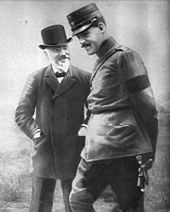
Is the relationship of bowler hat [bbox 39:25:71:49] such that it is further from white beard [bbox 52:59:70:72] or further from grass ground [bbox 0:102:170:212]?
grass ground [bbox 0:102:170:212]

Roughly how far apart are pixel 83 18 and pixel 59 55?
0.36 m

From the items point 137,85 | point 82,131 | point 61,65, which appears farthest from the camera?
point 61,65

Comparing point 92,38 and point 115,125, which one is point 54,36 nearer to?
point 92,38

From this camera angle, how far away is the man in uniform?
2.49 metres

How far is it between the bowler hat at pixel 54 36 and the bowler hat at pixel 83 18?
190 millimetres

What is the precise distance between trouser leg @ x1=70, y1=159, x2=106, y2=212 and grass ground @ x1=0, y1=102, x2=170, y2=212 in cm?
31

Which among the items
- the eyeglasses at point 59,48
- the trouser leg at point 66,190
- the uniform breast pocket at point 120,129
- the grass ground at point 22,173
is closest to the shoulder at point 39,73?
the eyeglasses at point 59,48

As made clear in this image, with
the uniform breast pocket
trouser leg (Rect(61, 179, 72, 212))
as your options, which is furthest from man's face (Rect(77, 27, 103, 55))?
trouser leg (Rect(61, 179, 72, 212))

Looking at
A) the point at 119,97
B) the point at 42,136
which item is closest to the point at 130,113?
the point at 119,97

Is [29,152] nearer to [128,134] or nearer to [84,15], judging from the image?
[128,134]

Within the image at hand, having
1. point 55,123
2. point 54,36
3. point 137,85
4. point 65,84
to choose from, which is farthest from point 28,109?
point 137,85

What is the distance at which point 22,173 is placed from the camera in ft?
9.47

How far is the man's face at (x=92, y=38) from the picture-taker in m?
2.60

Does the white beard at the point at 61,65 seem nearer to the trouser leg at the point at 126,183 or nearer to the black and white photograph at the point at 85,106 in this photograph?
the black and white photograph at the point at 85,106
